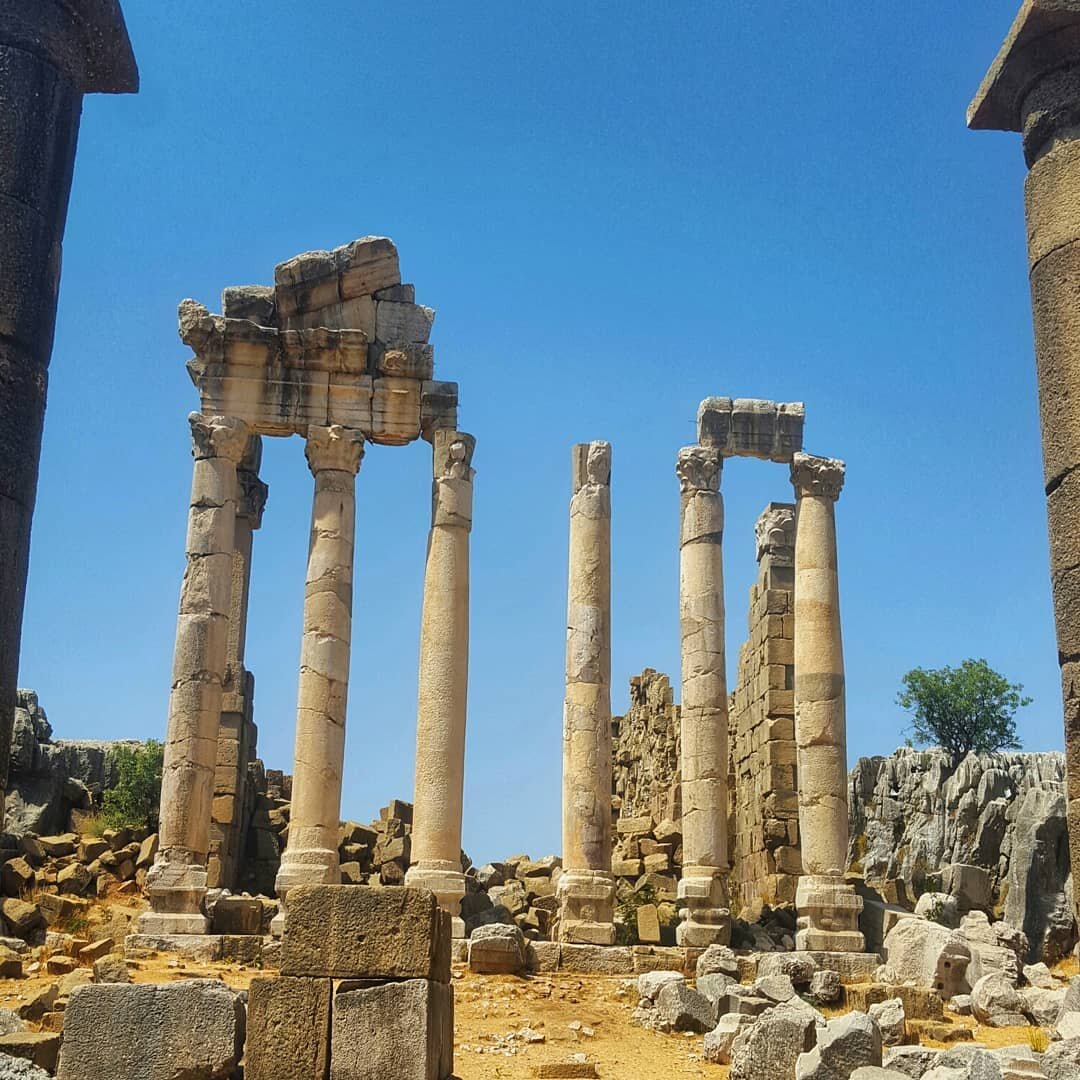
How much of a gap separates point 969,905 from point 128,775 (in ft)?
49.4

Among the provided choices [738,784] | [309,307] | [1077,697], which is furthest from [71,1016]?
[738,784]

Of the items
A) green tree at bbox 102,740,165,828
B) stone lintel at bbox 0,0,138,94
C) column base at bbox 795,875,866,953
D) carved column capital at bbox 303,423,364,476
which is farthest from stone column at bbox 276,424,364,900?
stone lintel at bbox 0,0,138,94

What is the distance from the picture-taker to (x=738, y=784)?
98.0 feet

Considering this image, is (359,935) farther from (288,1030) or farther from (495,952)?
(495,952)

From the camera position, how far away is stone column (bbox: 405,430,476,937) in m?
21.8

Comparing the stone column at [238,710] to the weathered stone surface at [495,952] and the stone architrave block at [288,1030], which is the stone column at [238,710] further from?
the stone architrave block at [288,1030]

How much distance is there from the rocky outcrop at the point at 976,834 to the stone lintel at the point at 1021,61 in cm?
1638

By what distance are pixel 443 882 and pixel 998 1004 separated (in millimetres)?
7761

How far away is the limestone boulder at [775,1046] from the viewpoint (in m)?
13.7

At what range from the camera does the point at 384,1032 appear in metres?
10.8

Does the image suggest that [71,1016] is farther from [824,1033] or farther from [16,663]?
[824,1033]

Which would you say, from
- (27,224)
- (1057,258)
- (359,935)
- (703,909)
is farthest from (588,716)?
(27,224)

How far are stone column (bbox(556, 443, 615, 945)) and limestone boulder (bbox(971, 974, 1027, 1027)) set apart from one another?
5654 mm

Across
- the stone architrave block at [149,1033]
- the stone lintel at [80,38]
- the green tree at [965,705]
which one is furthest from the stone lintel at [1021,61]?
the green tree at [965,705]
